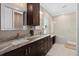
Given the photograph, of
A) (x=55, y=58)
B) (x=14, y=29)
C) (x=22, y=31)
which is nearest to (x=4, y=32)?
(x=14, y=29)

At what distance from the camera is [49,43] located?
11.0 ft

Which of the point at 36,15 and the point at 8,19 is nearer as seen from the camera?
the point at 8,19

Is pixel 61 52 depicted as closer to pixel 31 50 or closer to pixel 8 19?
pixel 31 50

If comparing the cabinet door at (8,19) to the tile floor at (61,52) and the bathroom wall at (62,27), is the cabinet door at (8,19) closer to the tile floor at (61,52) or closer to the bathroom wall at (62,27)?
the tile floor at (61,52)

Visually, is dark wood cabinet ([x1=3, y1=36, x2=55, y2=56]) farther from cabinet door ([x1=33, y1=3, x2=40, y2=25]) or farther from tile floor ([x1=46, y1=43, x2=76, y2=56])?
cabinet door ([x1=33, y1=3, x2=40, y2=25])

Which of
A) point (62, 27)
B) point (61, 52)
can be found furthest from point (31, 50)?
point (62, 27)

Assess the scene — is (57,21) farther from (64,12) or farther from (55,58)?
(55,58)

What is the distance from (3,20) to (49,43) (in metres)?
2.01

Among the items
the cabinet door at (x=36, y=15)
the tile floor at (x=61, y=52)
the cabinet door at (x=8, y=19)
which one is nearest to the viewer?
the tile floor at (x=61, y=52)

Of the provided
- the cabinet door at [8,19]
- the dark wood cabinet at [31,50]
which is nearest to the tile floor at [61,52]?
the dark wood cabinet at [31,50]

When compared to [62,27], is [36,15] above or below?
above

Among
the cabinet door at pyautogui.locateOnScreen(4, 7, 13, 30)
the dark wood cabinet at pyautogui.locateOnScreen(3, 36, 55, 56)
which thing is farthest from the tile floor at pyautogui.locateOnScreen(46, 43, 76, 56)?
the cabinet door at pyautogui.locateOnScreen(4, 7, 13, 30)

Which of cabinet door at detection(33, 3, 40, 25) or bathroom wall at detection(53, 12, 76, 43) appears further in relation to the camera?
cabinet door at detection(33, 3, 40, 25)

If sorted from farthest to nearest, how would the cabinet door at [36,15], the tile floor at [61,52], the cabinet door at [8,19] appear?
the cabinet door at [36,15], the cabinet door at [8,19], the tile floor at [61,52]
